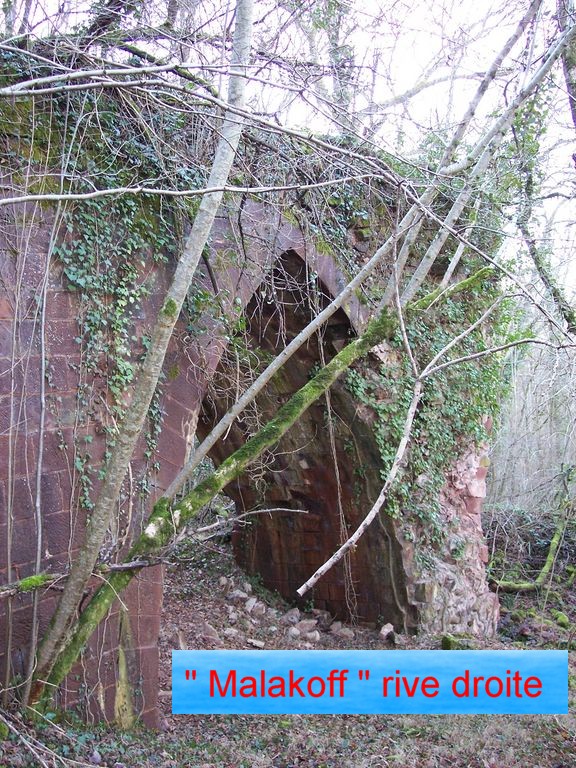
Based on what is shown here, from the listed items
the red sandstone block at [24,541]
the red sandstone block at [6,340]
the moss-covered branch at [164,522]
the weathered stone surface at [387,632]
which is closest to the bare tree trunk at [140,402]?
the moss-covered branch at [164,522]

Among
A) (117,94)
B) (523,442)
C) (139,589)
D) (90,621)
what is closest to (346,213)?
(117,94)

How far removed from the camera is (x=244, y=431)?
7422 millimetres

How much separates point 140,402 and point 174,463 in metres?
1.25

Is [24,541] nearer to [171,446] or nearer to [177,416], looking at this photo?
[171,446]

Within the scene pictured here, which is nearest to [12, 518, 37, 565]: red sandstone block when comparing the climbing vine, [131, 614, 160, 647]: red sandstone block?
[131, 614, 160, 647]: red sandstone block

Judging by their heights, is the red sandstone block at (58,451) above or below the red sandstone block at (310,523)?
above

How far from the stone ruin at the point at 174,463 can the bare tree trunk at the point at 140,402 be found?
34 cm

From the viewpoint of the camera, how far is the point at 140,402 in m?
3.19

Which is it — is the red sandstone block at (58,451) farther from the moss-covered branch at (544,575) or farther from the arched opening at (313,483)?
the moss-covered branch at (544,575)

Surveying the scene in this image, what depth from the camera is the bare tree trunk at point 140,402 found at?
3121 millimetres

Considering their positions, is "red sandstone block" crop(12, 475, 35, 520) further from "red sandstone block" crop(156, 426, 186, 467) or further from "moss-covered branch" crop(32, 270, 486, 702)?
"red sandstone block" crop(156, 426, 186, 467)

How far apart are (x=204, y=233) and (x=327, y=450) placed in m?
Answer: 3.97

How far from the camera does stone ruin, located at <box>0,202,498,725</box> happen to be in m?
3.52

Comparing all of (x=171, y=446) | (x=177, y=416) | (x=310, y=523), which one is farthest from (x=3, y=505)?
(x=310, y=523)
